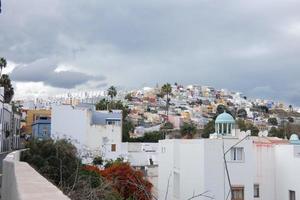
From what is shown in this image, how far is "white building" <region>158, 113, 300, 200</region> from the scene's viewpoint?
106ft

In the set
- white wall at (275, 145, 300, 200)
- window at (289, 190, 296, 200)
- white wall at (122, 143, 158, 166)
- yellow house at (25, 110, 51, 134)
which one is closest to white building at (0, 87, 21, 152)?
white wall at (122, 143, 158, 166)

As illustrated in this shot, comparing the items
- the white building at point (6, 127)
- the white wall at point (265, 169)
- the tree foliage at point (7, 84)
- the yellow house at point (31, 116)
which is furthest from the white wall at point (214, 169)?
the yellow house at point (31, 116)

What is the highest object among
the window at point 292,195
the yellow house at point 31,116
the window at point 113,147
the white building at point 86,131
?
the yellow house at point 31,116

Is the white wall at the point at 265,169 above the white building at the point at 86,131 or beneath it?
beneath

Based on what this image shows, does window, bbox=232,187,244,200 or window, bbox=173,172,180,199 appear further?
window, bbox=173,172,180,199

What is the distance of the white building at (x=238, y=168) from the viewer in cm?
3222

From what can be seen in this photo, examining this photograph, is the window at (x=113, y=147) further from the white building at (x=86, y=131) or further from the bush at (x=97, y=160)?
the bush at (x=97, y=160)

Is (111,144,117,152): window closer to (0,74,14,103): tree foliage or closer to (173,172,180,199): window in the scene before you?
(173,172,180,199): window

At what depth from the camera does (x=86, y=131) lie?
52406 mm

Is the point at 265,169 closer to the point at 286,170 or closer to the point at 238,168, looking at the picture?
the point at 286,170

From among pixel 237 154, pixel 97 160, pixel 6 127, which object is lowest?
pixel 97 160

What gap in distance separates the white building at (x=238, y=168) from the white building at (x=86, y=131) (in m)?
18.0

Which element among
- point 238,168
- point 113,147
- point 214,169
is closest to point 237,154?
point 238,168

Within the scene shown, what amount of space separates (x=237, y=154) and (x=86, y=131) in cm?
2344
